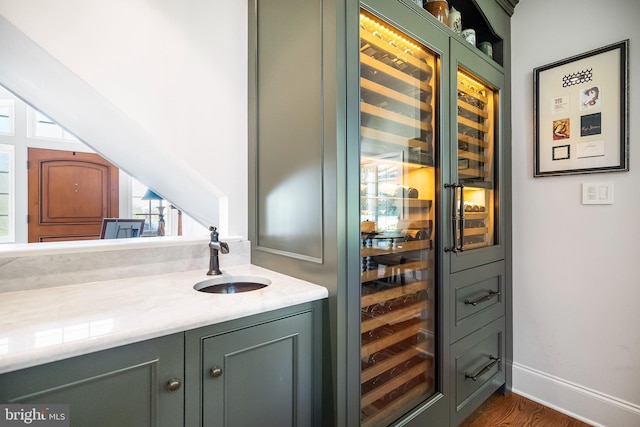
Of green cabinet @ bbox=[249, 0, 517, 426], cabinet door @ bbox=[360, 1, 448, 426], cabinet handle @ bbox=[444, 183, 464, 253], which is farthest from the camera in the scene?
cabinet handle @ bbox=[444, 183, 464, 253]

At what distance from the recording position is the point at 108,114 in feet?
4.44

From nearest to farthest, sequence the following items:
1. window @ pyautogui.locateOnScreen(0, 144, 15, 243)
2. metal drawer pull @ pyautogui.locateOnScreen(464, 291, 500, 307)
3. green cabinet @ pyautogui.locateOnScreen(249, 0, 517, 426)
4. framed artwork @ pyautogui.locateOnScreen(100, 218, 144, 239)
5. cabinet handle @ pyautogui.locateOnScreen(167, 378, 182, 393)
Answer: cabinet handle @ pyautogui.locateOnScreen(167, 378, 182, 393) < green cabinet @ pyautogui.locateOnScreen(249, 0, 517, 426) < metal drawer pull @ pyautogui.locateOnScreen(464, 291, 500, 307) < framed artwork @ pyautogui.locateOnScreen(100, 218, 144, 239) < window @ pyautogui.locateOnScreen(0, 144, 15, 243)

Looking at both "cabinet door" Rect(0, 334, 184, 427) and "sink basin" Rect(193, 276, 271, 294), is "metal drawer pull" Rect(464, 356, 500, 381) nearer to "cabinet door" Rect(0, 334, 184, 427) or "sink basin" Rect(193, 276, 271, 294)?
"sink basin" Rect(193, 276, 271, 294)

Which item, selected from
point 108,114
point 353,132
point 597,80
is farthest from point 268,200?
point 597,80

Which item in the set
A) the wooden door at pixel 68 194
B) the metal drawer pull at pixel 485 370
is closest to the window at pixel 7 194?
the wooden door at pixel 68 194

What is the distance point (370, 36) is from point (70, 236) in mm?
4610

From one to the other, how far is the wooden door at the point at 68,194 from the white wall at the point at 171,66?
3.22 metres

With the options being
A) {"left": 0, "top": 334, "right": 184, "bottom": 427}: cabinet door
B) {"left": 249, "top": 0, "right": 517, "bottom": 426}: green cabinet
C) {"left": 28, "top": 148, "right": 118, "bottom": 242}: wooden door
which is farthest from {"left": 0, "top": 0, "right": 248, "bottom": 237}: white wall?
{"left": 28, "top": 148, "right": 118, "bottom": 242}: wooden door

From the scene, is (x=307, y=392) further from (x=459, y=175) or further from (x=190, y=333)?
(x=459, y=175)

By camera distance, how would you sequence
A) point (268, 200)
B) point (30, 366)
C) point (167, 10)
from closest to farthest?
point (30, 366)
point (167, 10)
point (268, 200)

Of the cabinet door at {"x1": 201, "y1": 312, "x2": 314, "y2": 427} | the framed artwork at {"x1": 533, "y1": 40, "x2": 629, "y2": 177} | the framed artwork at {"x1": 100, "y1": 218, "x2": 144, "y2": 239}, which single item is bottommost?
the cabinet door at {"x1": 201, "y1": 312, "x2": 314, "y2": 427}

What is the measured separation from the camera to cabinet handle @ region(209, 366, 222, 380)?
889 mm

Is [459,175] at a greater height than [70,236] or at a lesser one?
greater

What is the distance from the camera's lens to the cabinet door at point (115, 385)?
665mm
